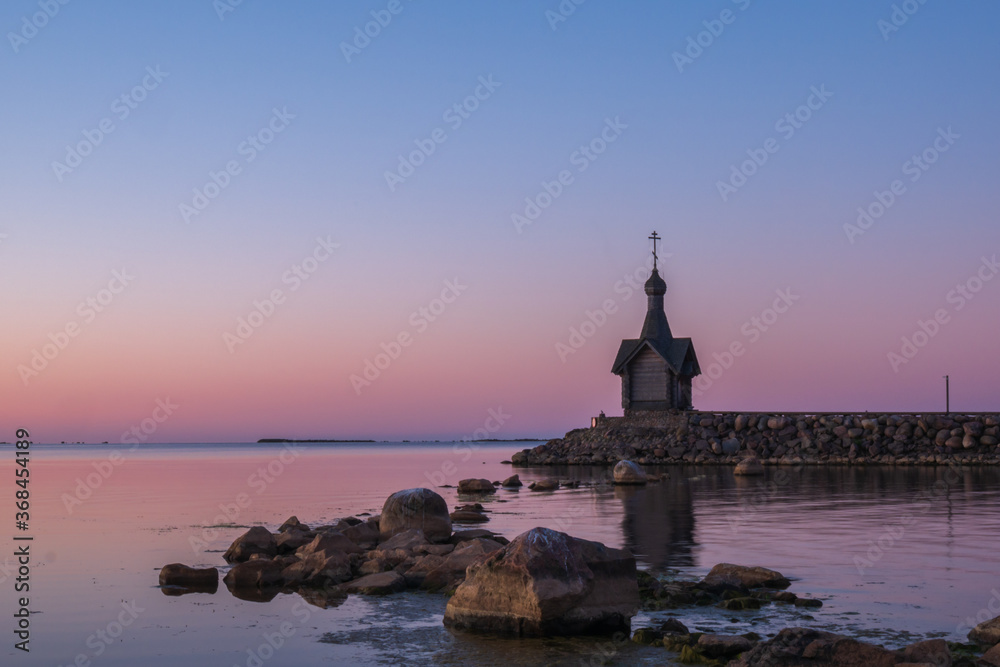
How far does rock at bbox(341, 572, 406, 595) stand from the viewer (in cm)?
Answer: 1503

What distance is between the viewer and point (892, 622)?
12.2 meters

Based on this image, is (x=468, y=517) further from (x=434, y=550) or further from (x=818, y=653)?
(x=818, y=653)

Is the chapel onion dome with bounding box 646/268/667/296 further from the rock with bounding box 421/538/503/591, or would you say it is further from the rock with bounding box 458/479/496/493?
the rock with bounding box 421/538/503/591

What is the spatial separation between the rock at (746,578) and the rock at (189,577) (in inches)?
314

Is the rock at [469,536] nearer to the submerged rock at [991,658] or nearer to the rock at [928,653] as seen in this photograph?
the rock at [928,653]

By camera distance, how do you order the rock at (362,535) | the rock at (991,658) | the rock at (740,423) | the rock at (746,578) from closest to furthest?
the rock at (991,658)
the rock at (746,578)
the rock at (362,535)
the rock at (740,423)

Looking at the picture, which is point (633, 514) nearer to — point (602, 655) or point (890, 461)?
point (602, 655)

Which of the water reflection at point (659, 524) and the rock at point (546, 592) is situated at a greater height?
the rock at point (546, 592)

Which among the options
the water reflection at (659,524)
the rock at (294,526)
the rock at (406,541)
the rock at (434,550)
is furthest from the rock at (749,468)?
the rock at (434,550)

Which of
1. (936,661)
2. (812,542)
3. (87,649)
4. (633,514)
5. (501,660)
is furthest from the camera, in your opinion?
(633,514)

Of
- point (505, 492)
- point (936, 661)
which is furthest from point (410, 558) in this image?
point (505, 492)

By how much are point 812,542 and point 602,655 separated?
10.5 meters

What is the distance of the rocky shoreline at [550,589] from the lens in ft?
32.1

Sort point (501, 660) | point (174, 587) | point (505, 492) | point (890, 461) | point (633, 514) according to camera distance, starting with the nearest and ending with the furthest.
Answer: point (501, 660), point (174, 587), point (633, 514), point (505, 492), point (890, 461)
